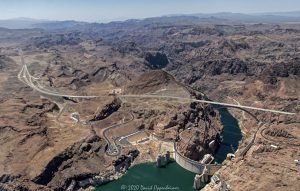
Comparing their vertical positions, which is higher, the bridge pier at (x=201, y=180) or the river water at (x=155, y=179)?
the bridge pier at (x=201, y=180)

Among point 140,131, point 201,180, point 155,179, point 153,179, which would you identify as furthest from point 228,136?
point 153,179

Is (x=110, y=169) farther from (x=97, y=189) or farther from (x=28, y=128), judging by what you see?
(x=28, y=128)

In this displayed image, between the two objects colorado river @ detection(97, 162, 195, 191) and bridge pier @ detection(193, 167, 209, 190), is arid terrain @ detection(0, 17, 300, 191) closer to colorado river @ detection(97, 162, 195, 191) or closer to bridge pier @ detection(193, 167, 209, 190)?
colorado river @ detection(97, 162, 195, 191)

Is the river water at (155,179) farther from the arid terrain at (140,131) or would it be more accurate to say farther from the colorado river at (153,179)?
the arid terrain at (140,131)

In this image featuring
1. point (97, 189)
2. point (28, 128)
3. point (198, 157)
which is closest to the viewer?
point (97, 189)

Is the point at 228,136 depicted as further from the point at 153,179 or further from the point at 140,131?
the point at 153,179

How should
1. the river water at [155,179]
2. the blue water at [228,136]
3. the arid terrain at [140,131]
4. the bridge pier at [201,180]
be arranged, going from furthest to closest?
the blue water at [228,136] → the river water at [155,179] → the bridge pier at [201,180] → the arid terrain at [140,131]

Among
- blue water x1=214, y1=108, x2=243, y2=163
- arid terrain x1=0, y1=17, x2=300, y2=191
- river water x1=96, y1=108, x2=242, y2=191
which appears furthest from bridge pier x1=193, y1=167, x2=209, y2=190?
blue water x1=214, y1=108, x2=243, y2=163

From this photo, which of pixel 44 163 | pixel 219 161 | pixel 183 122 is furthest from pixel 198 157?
pixel 44 163

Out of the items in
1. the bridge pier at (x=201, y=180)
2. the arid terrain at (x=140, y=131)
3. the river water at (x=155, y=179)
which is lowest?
the river water at (x=155, y=179)

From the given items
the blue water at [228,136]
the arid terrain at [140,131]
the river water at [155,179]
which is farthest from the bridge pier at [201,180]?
the blue water at [228,136]

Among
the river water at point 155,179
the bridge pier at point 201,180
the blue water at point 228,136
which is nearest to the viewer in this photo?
the bridge pier at point 201,180
